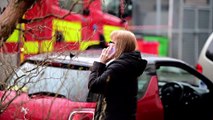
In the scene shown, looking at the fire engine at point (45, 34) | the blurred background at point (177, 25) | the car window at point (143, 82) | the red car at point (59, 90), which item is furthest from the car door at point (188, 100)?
the blurred background at point (177, 25)

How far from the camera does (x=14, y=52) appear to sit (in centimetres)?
473

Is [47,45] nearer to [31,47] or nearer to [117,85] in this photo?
[117,85]

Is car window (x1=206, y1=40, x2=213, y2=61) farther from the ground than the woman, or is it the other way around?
the woman

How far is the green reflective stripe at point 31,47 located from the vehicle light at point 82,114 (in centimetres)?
65

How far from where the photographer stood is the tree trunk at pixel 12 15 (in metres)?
3.95

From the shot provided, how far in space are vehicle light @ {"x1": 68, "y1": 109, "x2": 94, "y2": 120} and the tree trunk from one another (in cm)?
87

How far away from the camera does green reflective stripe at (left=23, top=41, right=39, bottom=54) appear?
4614 mm

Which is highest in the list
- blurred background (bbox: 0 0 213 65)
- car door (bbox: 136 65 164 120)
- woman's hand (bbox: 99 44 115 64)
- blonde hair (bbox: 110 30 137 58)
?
blonde hair (bbox: 110 30 137 58)

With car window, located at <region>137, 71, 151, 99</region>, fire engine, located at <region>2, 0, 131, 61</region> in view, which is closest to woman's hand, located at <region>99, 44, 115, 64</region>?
fire engine, located at <region>2, 0, 131, 61</region>

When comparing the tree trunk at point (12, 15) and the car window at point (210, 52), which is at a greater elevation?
the tree trunk at point (12, 15)

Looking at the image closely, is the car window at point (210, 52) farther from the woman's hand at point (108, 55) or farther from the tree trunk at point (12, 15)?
the tree trunk at point (12, 15)

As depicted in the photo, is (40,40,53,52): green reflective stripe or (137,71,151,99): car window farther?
(137,71,151,99): car window

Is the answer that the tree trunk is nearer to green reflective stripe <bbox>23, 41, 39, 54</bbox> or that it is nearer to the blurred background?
green reflective stripe <bbox>23, 41, 39, 54</bbox>

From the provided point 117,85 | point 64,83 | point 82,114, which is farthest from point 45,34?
point 117,85
